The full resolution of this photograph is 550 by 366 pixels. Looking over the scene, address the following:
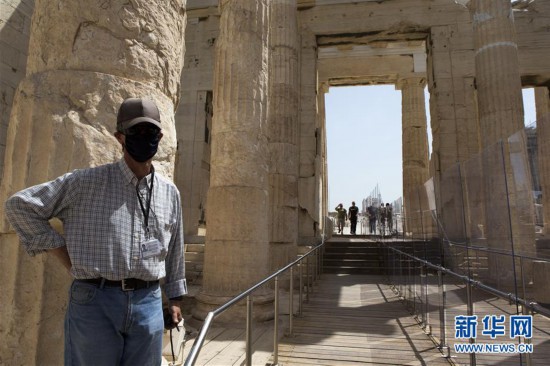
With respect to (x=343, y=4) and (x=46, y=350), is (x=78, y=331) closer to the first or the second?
(x=46, y=350)

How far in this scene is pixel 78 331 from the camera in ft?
5.51

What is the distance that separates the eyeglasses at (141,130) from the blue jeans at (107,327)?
69 cm

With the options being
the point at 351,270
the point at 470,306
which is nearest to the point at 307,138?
the point at 351,270

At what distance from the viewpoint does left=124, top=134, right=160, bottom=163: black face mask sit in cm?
188

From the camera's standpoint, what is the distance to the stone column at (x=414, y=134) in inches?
830

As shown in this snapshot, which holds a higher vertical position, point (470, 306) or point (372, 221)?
point (372, 221)

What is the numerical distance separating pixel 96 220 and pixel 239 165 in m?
5.59

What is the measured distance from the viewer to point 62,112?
2.44m

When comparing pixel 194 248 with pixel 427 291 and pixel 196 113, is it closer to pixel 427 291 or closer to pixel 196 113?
pixel 196 113

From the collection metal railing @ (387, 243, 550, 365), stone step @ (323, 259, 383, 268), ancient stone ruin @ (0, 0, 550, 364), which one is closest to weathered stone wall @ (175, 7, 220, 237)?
ancient stone ruin @ (0, 0, 550, 364)

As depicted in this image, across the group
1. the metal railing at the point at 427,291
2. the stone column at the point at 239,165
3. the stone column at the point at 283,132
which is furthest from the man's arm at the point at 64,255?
the stone column at the point at 283,132

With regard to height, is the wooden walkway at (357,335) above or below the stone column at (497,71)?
below

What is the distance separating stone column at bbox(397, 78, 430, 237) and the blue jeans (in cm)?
2029

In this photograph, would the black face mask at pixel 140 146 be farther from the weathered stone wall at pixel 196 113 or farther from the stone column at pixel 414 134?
the stone column at pixel 414 134
